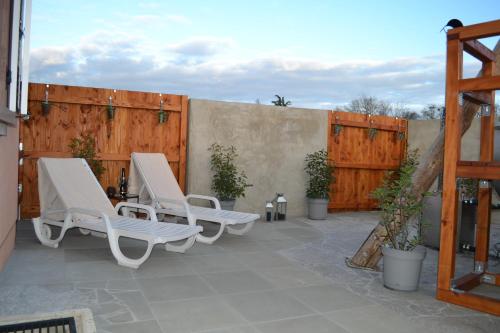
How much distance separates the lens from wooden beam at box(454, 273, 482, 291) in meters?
3.88

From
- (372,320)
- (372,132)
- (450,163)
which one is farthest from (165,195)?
(372,132)

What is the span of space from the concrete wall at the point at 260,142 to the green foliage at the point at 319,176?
222mm

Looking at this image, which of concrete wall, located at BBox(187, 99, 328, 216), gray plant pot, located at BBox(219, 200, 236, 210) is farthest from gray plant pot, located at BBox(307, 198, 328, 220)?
gray plant pot, located at BBox(219, 200, 236, 210)

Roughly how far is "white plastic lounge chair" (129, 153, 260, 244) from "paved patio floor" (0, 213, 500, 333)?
46 cm

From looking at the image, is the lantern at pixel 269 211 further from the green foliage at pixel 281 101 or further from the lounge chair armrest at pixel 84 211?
the green foliage at pixel 281 101

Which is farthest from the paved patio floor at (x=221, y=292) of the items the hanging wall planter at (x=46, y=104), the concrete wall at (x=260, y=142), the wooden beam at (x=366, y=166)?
the wooden beam at (x=366, y=166)

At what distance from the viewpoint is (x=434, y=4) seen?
732cm

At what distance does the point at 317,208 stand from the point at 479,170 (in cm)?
462

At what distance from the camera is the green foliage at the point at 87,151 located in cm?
640

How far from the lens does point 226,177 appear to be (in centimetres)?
721

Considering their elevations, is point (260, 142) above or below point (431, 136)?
below

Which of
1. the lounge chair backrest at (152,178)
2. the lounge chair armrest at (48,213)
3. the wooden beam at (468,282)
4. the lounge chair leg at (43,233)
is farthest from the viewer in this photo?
the lounge chair backrest at (152,178)

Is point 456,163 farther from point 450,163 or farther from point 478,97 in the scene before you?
point 478,97

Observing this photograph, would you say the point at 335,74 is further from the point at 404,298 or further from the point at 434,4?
the point at 404,298
